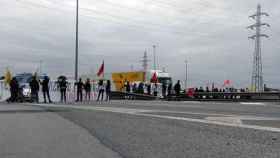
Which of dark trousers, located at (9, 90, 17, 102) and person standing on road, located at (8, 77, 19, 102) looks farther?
dark trousers, located at (9, 90, 17, 102)

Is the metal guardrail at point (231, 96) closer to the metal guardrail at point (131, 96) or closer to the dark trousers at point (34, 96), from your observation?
the metal guardrail at point (131, 96)

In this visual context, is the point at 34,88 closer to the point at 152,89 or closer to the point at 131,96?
the point at 131,96

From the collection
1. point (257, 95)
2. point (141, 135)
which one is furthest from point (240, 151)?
point (257, 95)

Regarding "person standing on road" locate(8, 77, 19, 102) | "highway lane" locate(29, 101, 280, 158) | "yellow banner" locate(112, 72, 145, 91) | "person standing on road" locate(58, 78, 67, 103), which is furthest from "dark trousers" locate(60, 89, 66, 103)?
"yellow banner" locate(112, 72, 145, 91)

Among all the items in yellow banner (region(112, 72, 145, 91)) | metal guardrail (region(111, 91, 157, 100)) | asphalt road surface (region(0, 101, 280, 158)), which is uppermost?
yellow banner (region(112, 72, 145, 91))

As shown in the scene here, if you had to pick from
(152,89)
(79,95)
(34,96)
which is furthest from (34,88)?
(152,89)

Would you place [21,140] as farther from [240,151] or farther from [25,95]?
[25,95]

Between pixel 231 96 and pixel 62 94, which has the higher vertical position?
pixel 62 94

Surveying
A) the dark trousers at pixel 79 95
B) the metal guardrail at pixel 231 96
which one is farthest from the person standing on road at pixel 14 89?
the metal guardrail at pixel 231 96

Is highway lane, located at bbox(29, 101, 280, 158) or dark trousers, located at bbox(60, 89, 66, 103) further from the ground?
dark trousers, located at bbox(60, 89, 66, 103)

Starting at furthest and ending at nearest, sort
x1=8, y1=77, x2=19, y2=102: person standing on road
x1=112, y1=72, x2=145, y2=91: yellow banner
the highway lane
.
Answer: x1=112, y1=72, x2=145, y2=91: yellow banner, x1=8, y1=77, x2=19, y2=102: person standing on road, the highway lane

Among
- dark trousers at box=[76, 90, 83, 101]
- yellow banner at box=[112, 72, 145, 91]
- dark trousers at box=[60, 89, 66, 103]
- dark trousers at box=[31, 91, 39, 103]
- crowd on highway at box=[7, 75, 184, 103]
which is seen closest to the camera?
crowd on highway at box=[7, 75, 184, 103]

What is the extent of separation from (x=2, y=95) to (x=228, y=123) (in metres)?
20.7

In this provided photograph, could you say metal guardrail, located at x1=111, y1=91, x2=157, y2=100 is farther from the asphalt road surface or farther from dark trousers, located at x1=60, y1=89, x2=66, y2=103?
the asphalt road surface
